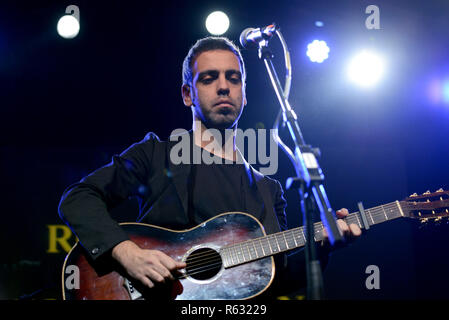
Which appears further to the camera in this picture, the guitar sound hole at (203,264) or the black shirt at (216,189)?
the black shirt at (216,189)

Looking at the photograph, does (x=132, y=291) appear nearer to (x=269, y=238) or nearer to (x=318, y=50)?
(x=269, y=238)

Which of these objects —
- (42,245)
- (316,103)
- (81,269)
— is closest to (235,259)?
(81,269)

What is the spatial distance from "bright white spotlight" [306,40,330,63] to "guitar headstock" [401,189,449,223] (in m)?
2.03

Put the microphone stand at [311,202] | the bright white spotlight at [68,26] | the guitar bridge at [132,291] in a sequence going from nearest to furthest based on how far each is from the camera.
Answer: the microphone stand at [311,202] → the guitar bridge at [132,291] → the bright white spotlight at [68,26]

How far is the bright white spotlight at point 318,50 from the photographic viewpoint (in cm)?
373

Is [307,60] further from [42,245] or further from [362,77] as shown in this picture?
[42,245]

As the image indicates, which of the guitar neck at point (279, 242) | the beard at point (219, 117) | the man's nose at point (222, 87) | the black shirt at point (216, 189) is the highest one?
the man's nose at point (222, 87)

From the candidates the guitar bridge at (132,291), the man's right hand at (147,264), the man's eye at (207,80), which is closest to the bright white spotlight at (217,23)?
the man's eye at (207,80)

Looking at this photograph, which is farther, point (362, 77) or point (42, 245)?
point (42, 245)

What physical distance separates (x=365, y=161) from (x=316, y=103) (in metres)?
0.87

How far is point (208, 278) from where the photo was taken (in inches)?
76.0

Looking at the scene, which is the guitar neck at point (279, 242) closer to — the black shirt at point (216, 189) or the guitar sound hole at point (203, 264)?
the guitar sound hole at point (203, 264)
